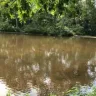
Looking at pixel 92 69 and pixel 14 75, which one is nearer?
pixel 14 75

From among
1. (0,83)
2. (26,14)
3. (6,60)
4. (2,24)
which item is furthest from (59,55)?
(2,24)

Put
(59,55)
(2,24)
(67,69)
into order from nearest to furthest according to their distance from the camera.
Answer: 1. (67,69)
2. (59,55)
3. (2,24)

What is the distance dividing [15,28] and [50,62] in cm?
2231

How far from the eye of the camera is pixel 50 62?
15711 millimetres

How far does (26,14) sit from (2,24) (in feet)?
103

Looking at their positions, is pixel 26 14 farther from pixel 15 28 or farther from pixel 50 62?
pixel 15 28

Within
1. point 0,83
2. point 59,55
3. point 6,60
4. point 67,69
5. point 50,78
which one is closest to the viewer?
point 0,83

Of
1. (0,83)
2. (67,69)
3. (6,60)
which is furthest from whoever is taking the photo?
(6,60)

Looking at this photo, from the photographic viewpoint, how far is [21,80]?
11.0 meters

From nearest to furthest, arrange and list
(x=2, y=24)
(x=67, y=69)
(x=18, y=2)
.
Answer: (x=18, y=2), (x=67, y=69), (x=2, y=24)

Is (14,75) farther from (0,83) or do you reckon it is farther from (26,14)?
(26,14)

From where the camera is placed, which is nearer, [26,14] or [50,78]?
[26,14]

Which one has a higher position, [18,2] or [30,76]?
[18,2]

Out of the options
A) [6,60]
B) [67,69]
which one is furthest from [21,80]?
[6,60]
